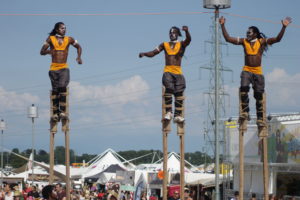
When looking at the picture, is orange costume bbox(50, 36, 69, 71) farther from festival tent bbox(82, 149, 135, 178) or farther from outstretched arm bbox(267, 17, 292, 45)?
festival tent bbox(82, 149, 135, 178)

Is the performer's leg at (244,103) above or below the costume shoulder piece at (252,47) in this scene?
below

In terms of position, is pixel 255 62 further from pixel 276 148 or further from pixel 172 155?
pixel 172 155

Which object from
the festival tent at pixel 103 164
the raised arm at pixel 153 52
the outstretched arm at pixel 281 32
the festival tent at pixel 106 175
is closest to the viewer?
the outstretched arm at pixel 281 32

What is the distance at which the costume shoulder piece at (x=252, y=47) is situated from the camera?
16.0m

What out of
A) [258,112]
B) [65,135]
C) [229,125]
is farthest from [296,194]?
[65,135]

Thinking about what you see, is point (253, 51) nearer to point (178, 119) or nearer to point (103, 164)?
point (178, 119)

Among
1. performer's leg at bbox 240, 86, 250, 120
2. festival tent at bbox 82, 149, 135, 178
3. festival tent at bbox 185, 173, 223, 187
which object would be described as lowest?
festival tent at bbox 185, 173, 223, 187

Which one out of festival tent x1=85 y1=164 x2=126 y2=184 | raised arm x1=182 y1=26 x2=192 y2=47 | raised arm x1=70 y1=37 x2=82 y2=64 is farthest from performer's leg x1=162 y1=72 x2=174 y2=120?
festival tent x1=85 y1=164 x2=126 y2=184

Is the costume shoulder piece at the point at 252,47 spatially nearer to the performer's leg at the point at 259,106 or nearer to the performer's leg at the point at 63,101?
the performer's leg at the point at 259,106

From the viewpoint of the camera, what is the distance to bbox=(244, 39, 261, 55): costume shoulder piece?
15953 millimetres

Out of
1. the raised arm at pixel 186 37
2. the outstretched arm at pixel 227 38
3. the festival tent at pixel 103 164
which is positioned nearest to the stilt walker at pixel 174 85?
the raised arm at pixel 186 37

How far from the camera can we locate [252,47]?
629 inches

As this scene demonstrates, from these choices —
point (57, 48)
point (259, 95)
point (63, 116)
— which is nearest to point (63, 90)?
point (63, 116)

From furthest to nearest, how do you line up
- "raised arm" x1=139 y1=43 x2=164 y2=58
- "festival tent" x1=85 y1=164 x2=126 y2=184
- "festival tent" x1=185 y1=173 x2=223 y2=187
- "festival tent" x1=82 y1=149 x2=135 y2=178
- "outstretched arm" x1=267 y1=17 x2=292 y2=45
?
"festival tent" x1=82 y1=149 x2=135 y2=178
"festival tent" x1=85 y1=164 x2=126 y2=184
"festival tent" x1=185 y1=173 x2=223 y2=187
"raised arm" x1=139 y1=43 x2=164 y2=58
"outstretched arm" x1=267 y1=17 x2=292 y2=45
